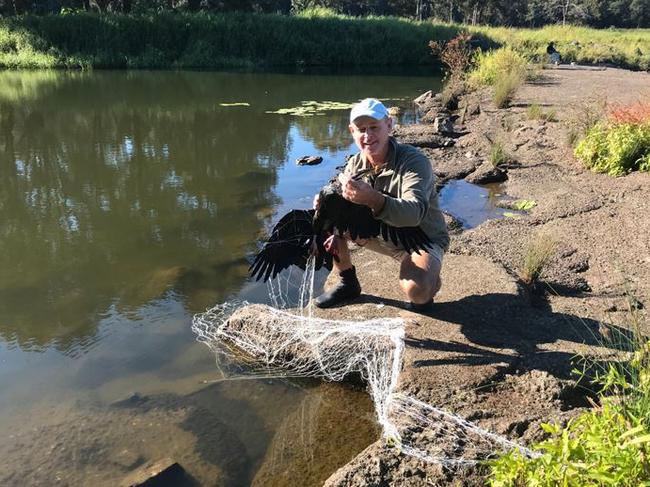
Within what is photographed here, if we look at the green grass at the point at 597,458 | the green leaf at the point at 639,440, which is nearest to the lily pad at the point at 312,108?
the green grass at the point at 597,458

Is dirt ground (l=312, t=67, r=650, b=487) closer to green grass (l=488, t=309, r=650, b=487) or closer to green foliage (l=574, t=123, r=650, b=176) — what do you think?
green foliage (l=574, t=123, r=650, b=176)

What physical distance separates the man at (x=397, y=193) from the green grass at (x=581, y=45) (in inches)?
879

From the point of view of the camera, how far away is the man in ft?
10.0

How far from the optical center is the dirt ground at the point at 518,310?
2814mm

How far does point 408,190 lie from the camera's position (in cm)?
322

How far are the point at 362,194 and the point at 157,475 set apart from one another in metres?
1.80

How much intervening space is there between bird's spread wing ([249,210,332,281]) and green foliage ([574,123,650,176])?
4.95 m

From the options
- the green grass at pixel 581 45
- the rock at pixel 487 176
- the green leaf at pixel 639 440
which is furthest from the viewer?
the green grass at pixel 581 45

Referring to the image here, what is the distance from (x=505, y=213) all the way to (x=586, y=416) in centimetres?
498

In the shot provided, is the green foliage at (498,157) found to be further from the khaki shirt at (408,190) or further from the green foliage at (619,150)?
the khaki shirt at (408,190)

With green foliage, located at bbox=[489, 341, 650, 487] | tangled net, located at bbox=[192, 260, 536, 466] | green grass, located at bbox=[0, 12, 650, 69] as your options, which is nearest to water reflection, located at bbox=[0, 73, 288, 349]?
tangled net, located at bbox=[192, 260, 536, 466]

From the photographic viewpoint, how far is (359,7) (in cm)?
5962

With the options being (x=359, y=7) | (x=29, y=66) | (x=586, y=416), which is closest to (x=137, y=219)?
(x=586, y=416)

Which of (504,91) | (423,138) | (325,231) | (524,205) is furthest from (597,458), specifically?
(504,91)
